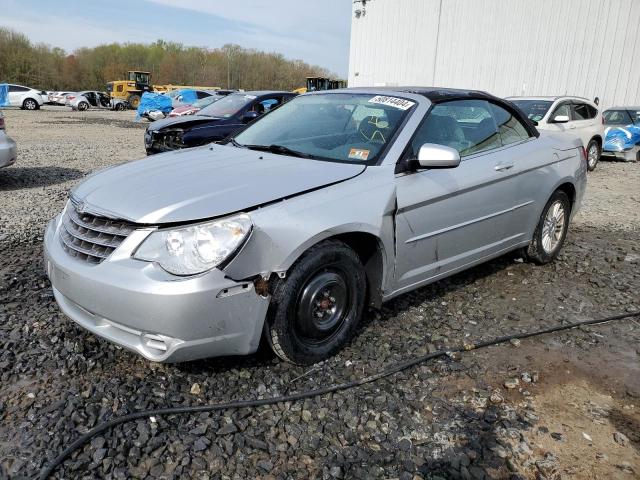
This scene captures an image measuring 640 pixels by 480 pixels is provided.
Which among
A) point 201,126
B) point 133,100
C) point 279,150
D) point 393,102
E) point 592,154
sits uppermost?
point 393,102

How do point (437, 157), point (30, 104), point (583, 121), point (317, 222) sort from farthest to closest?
point (30, 104), point (583, 121), point (437, 157), point (317, 222)

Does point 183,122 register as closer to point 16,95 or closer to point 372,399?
point 372,399

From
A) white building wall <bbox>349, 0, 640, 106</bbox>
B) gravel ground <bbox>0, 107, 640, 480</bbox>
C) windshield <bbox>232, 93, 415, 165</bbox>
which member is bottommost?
gravel ground <bbox>0, 107, 640, 480</bbox>

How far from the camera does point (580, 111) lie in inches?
459

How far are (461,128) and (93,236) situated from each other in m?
2.63

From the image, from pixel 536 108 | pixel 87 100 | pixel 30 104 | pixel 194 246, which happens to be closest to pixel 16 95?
pixel 30 104

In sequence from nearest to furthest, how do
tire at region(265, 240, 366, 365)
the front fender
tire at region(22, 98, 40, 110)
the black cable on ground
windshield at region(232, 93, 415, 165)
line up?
1. the black cable on ground
2. the front fender
3. tire at region(265, 240, 366, 365)
4. windshield at region(232, 93, 415, 165)
5. tire at region(22, 98, 40, 110)

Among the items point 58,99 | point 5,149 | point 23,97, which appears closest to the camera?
point 5,149

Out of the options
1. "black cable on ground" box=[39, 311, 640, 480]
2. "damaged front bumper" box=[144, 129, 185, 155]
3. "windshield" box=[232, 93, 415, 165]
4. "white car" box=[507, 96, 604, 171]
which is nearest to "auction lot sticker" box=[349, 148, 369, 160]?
"windshield" box=[232, 93, 415, 165]

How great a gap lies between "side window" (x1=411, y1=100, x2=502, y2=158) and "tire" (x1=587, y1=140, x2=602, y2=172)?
8.89 metres

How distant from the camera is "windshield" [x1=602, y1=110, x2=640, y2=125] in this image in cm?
1380

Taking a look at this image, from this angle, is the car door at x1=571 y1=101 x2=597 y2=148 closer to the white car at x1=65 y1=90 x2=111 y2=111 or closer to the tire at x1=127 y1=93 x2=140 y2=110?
the white car at x1=65 y1=90 x2=111 y2=111

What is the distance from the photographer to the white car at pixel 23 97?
3503 centimetres

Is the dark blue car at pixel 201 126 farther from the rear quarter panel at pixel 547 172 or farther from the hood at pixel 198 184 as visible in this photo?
the hood at pixel 198 184
